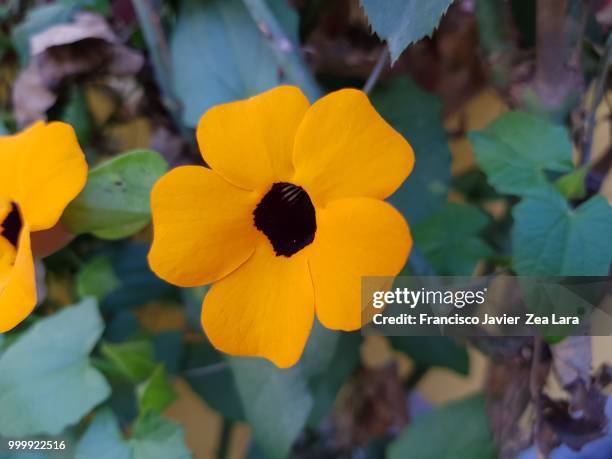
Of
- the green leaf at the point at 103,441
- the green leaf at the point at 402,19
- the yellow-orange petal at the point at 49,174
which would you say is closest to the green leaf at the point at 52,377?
the green leaf at the point at 103,441

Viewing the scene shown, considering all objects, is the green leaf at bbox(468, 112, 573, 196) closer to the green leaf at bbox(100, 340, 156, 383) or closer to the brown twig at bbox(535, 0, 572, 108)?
the brown twig at bbox(535, 0, 572, 108)

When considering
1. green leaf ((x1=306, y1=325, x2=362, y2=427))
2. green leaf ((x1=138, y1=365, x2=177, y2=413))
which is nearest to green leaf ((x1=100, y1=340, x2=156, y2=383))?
green leaf ((x1=138, y1=365, x2=177, y2=413))

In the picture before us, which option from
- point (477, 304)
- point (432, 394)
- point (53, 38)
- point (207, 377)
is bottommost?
point (432, 394)

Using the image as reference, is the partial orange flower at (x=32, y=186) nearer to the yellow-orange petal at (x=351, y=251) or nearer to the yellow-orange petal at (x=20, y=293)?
the yellow-orange petal at (x=20, y=293)

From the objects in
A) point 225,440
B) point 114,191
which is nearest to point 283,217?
point 114,191

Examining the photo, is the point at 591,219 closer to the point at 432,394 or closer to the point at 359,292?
the point at 359,292

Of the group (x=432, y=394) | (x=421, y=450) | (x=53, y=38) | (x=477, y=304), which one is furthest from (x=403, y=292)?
(x=432, y=394)

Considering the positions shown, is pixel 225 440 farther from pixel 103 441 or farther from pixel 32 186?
pixel 32 186
